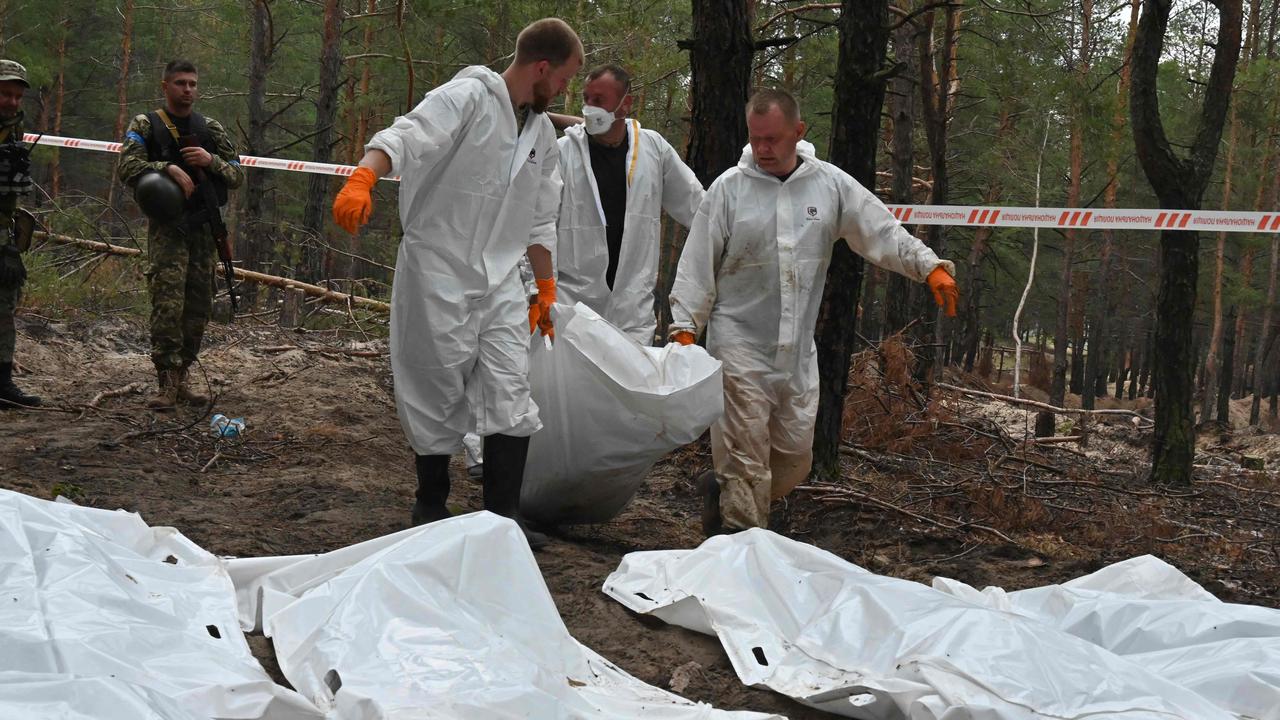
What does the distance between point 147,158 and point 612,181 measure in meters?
2.60

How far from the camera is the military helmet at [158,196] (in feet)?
20.2

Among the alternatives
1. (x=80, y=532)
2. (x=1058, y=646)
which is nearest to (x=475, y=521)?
(x=80, y=532)

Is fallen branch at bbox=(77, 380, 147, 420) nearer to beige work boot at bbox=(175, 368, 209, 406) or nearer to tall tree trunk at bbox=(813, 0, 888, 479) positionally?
beige work boot at bbox=(175, 368, 209, 406)

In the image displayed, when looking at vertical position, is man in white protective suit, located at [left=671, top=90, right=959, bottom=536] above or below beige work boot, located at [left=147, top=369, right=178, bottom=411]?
above

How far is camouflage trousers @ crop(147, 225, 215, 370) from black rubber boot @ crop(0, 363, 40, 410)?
64cm

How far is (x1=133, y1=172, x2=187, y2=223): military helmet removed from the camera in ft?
20.2

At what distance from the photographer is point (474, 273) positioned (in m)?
4.17

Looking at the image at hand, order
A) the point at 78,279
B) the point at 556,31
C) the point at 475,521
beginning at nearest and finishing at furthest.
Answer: the point at 475,521 < the point at 556,31 < the point at 78,279

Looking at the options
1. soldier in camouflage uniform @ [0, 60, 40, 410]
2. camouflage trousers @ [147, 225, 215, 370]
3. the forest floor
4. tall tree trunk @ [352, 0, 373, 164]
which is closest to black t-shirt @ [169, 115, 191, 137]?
camouflage trousers @ [147, 225, 215, 370]

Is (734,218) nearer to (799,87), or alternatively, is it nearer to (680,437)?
(680,437)

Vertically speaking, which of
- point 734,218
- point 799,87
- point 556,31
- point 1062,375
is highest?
point 799,87

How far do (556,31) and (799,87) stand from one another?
53.9ft

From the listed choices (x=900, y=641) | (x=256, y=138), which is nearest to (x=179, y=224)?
(x=900, y=641)

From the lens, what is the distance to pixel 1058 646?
111 inches
